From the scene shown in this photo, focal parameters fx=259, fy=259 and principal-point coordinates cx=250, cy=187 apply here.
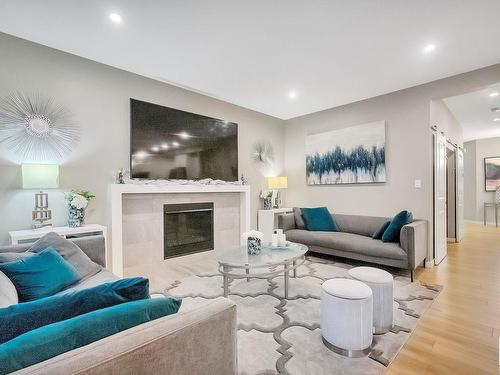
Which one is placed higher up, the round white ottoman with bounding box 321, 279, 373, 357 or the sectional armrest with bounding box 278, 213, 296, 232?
the sectional armrest with bounding box 278, 213, 296, 232

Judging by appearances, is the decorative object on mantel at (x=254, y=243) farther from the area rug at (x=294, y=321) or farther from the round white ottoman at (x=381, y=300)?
the round white ottoman at (x=381, y=300)

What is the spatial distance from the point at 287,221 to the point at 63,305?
3.84 metres

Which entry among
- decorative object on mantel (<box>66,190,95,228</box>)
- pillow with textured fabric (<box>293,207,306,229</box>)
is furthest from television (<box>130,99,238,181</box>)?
pillow with textured fabric (<box>293,207,306,229</box>)

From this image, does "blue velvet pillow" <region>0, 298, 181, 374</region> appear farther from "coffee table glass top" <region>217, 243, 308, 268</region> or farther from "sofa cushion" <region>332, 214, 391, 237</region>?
"sofa cushion" <region>332, 214, 391, 237</region>

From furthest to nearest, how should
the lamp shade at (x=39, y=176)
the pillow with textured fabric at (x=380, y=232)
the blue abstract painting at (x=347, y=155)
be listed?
the blue abstract painting at (x=347, y=155) < the pillow with textured fabric at (x=380, y=232) < the lamp shade at (x=39, y=176)

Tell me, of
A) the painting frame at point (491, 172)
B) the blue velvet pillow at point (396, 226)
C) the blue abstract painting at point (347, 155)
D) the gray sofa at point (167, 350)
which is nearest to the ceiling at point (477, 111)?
the painting frame at point (491, 172)

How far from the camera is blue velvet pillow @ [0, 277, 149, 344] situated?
814 millimetres

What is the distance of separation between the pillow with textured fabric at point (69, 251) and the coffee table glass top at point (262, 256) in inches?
43.6

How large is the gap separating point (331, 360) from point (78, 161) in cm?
323

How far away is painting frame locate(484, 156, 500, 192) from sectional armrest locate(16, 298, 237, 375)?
940 cm

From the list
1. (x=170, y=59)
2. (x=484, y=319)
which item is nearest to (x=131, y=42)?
(x=170, y=59)

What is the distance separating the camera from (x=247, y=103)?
456 cm

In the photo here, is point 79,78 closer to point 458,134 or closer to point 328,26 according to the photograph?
point 328,26

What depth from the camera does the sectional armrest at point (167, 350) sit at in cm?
66
